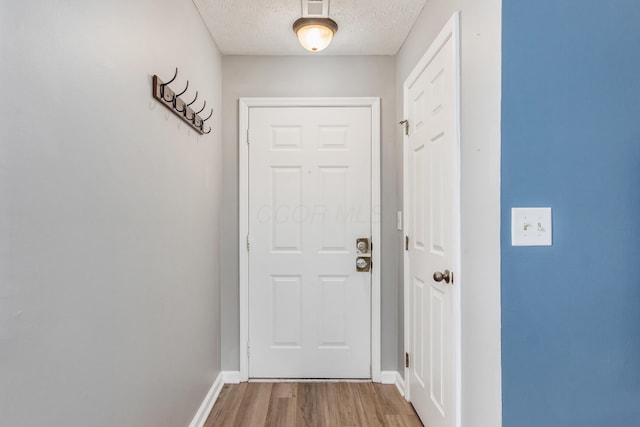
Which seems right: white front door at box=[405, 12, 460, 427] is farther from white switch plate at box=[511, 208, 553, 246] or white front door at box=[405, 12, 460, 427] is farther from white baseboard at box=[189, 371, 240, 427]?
white baseboard at box=[189, 371, 240, 427]

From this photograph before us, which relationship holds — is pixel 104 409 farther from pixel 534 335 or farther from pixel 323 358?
pixel 323 358

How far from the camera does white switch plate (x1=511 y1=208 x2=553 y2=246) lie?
4.00 feet

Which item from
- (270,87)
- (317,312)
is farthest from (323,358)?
(270,87)

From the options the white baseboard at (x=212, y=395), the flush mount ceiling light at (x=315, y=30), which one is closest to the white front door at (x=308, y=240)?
the white baseboard at (x=212, y=395)

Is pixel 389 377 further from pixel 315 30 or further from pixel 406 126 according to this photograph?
pixel 315 30

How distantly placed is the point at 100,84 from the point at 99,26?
0.17m

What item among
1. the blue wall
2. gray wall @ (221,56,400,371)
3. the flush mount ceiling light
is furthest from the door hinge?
the blue wall

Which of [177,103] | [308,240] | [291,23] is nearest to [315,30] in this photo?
[291,23]

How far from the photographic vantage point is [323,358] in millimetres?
2729

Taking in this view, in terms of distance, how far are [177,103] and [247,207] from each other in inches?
41.8

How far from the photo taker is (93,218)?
1104mm

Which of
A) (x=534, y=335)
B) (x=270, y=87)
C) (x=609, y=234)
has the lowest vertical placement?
(x=534, y=335)

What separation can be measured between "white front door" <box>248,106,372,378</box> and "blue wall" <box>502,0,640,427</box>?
1.53 meters

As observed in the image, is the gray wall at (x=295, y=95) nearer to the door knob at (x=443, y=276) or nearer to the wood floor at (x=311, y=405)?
the wood floor at (x=311, y=405)
